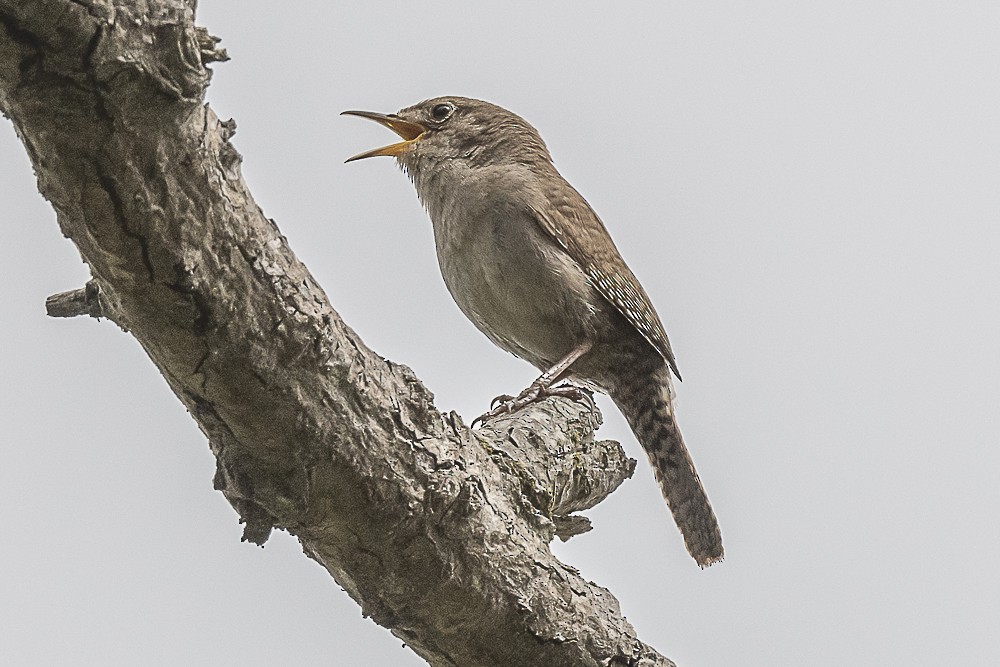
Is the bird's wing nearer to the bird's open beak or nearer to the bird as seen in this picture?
the bird

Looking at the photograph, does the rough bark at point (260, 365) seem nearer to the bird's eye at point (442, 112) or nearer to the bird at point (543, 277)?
the bird at point (543, 277)

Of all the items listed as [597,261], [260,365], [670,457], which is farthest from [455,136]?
[260,365]

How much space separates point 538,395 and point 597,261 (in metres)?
0.97

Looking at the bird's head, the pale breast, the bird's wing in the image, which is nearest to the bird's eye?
the bird's head

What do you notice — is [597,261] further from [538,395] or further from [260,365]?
[260,365]

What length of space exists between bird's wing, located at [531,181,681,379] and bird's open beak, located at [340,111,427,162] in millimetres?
791

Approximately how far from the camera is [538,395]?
4.97 m

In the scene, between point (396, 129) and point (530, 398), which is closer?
point (530, 398)

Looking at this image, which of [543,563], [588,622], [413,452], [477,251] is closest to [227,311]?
[413,452]

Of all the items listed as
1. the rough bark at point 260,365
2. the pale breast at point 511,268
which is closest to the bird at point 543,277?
the pale breast at point 511,268

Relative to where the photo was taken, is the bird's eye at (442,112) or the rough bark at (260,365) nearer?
the rough bark at (260,365)

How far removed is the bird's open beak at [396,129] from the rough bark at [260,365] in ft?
8.38

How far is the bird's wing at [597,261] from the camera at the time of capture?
5500 millimetres

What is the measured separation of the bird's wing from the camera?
217 inches
